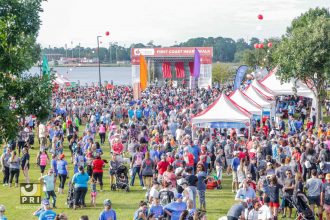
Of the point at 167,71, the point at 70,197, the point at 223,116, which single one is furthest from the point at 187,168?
the point at 167,71

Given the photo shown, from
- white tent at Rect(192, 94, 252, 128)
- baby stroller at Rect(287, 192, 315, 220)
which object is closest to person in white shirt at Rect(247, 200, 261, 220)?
baby stroller at Rect(287, 192, 315, 220)

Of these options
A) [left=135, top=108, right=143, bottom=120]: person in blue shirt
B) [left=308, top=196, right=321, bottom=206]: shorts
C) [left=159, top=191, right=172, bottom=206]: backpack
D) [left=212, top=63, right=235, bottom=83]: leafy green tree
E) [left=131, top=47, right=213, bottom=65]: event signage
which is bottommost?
[left=212, top=63, right=235, bottom=83]: leafy green tree

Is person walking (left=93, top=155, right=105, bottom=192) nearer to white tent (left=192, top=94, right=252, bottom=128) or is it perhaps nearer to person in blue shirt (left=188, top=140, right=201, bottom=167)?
person in blue shirt (left=188, top=140, right=201, bottom=167)

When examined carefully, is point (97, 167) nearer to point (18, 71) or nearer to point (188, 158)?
point (188, 158)

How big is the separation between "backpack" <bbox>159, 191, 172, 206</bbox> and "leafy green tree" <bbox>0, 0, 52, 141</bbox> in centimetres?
366

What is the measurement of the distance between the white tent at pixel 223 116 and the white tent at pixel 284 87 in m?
13.1

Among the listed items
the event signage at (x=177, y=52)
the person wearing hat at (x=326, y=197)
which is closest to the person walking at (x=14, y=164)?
the person wearing hat at (x=326, y=197)

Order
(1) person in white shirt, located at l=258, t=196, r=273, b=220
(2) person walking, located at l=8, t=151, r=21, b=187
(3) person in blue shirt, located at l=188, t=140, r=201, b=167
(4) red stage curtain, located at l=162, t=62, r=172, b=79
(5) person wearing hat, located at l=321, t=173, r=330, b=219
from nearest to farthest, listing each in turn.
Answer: (1) person in white shirt, located at l=258, t=196, r=273, b=220 → (5) person wearing hat, located at l=321, t=173, r=330, b=219 → (2) person walking, located at l=8, t=151, r=21, b=187 → (3) person in blue shirt, located at l=188, t=140, r=201, b=167 → (4) red stage curtain, located at l=162, t=62, r=172, b=79

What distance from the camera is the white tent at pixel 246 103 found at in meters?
29.7

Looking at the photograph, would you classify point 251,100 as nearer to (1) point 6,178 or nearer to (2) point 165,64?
(1) point 6,178

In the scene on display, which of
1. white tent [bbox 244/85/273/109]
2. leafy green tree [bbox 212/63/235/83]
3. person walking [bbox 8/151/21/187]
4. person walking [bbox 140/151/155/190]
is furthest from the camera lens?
leafy green tree [bbox 212/63/235/83]

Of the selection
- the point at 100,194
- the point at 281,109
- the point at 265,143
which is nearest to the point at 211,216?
the point at 100,194

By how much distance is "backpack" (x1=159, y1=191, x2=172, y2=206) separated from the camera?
16109 mm

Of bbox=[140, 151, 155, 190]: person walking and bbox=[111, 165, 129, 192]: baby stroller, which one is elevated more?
bbox=[140, 151, 155, 190]: person walking
